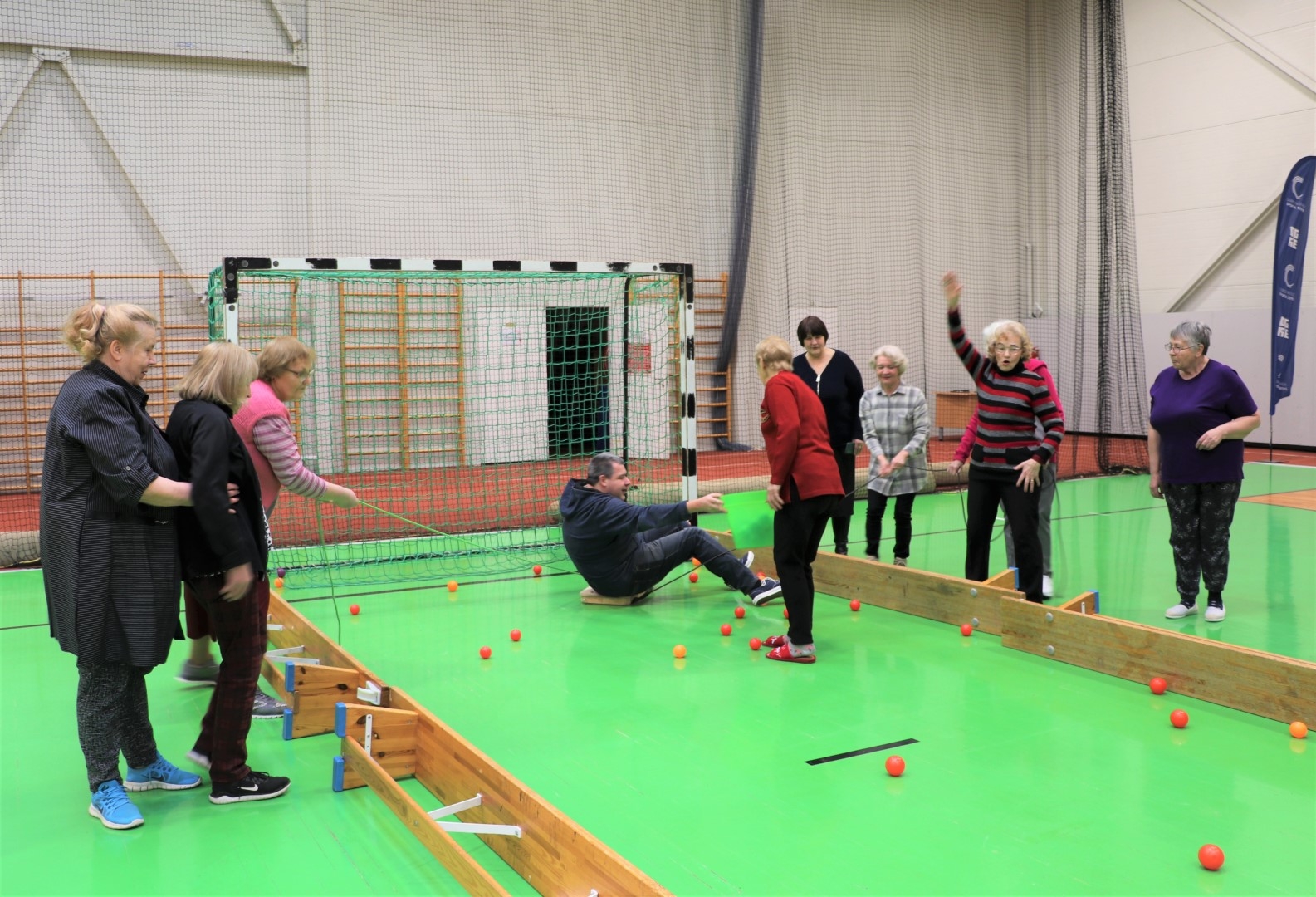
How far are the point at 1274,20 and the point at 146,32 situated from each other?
499 inches

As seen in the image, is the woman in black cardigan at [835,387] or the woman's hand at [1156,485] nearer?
the woman's hand at [1156,485]

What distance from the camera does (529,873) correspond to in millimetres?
2611

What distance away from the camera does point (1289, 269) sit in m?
11.3

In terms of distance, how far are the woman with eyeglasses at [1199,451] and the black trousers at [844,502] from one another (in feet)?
5.27

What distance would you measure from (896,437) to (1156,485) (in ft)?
4.50

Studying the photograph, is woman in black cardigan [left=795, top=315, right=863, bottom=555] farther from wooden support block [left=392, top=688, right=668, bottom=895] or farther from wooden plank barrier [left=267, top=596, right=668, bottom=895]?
wooden support block [left=392, top=688, right=668, bottom=895]

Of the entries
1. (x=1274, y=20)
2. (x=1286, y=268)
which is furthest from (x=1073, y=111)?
(x=1286, y=268)

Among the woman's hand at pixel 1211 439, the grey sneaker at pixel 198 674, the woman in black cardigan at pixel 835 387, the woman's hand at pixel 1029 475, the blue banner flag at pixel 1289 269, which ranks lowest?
the grey sneaker at pixel 198 674

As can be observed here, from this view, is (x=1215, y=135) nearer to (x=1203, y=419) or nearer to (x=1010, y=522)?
(x=1203, y=419)

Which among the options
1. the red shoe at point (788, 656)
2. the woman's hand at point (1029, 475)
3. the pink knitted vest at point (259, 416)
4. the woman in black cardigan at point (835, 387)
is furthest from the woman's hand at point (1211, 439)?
the pink knitted vest at point (259, 416)

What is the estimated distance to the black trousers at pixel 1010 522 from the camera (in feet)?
15.8

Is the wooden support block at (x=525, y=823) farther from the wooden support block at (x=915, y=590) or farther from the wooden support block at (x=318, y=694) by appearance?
the wooden support block at (x=915, y=590)

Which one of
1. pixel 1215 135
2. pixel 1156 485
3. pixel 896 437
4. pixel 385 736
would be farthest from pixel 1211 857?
pixel 1215 135

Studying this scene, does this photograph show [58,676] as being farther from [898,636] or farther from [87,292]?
[87,292]
